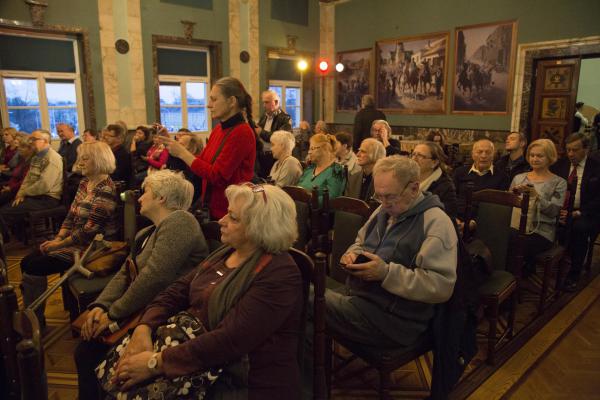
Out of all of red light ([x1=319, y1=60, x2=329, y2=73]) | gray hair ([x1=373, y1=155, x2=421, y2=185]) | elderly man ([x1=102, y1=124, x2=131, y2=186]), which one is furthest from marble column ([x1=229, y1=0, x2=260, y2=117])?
gray hair ([x1=373, y1=155, x2=421, y2=185])

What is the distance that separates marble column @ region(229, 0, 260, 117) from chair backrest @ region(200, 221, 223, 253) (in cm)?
837

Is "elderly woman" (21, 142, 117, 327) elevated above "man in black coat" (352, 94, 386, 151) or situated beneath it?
situated beneath

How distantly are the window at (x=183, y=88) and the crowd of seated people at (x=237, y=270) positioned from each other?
21.8ft

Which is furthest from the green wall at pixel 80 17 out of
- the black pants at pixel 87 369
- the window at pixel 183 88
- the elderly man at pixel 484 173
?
the black pants at pixel 87 369

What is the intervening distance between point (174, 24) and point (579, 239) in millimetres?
8175

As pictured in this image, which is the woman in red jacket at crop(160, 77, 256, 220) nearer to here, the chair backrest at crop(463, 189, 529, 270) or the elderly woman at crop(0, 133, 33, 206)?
the chair backrest at crop(463, 189, 529, 270)

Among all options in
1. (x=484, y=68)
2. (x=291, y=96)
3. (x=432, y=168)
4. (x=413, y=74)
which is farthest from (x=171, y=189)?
(x=291, y=96)

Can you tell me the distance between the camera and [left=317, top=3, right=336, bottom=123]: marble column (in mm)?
11648

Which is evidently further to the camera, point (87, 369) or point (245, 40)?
point (245, 40)

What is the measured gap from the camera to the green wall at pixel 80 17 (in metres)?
7.30

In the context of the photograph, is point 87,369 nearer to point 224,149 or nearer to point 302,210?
point 224,149

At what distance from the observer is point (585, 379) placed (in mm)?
2682

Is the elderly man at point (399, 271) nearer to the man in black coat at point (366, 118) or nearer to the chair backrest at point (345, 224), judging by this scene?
the chair backrest at point (345, 224)

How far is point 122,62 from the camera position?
8492 mm
